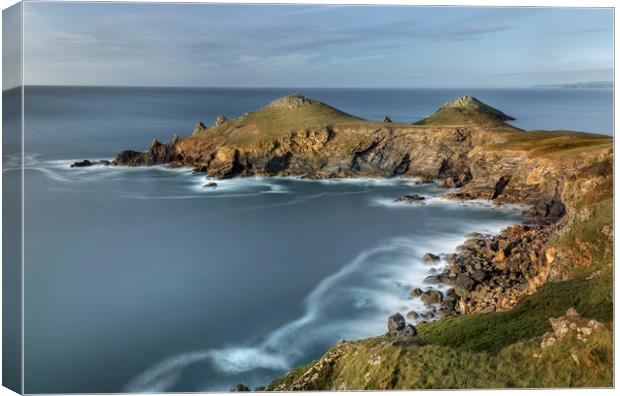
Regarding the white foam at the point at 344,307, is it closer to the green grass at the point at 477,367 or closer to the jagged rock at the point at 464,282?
the jagged rock at the point at 464,282

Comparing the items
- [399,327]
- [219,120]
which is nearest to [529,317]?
[399,327]

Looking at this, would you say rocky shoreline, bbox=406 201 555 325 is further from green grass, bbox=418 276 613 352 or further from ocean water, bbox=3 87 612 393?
green grass, bbox=418 276 613 352

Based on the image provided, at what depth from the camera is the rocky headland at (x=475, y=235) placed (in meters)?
10.5

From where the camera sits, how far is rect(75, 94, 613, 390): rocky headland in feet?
34.4

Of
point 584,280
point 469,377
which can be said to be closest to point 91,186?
point 469,377

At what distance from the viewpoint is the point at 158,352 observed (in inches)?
473

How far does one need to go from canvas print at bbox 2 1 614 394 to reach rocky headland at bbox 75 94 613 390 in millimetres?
66

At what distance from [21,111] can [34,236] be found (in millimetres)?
3110

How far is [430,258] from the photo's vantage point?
15.7 meters

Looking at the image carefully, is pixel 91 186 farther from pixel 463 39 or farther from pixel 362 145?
pixel 362 145

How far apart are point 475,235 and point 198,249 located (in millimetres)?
8039

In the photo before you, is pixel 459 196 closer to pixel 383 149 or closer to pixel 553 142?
pixel 553 142

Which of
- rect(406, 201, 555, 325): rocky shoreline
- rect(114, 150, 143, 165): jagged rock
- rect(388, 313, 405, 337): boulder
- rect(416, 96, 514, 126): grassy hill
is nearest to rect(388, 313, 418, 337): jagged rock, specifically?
rect(388, 313, 405, 337): boulder

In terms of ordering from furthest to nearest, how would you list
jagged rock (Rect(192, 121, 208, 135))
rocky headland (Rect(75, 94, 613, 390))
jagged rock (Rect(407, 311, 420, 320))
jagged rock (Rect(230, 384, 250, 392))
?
jagged rock (Rect(192, 121, 208, 135)) < jagged rock (Rect(407, 311, 420, 320)) < jagged rock (Rect(230, 384, 250, 392)) < rocky headland (Rect(75, 94, 613, 390))
